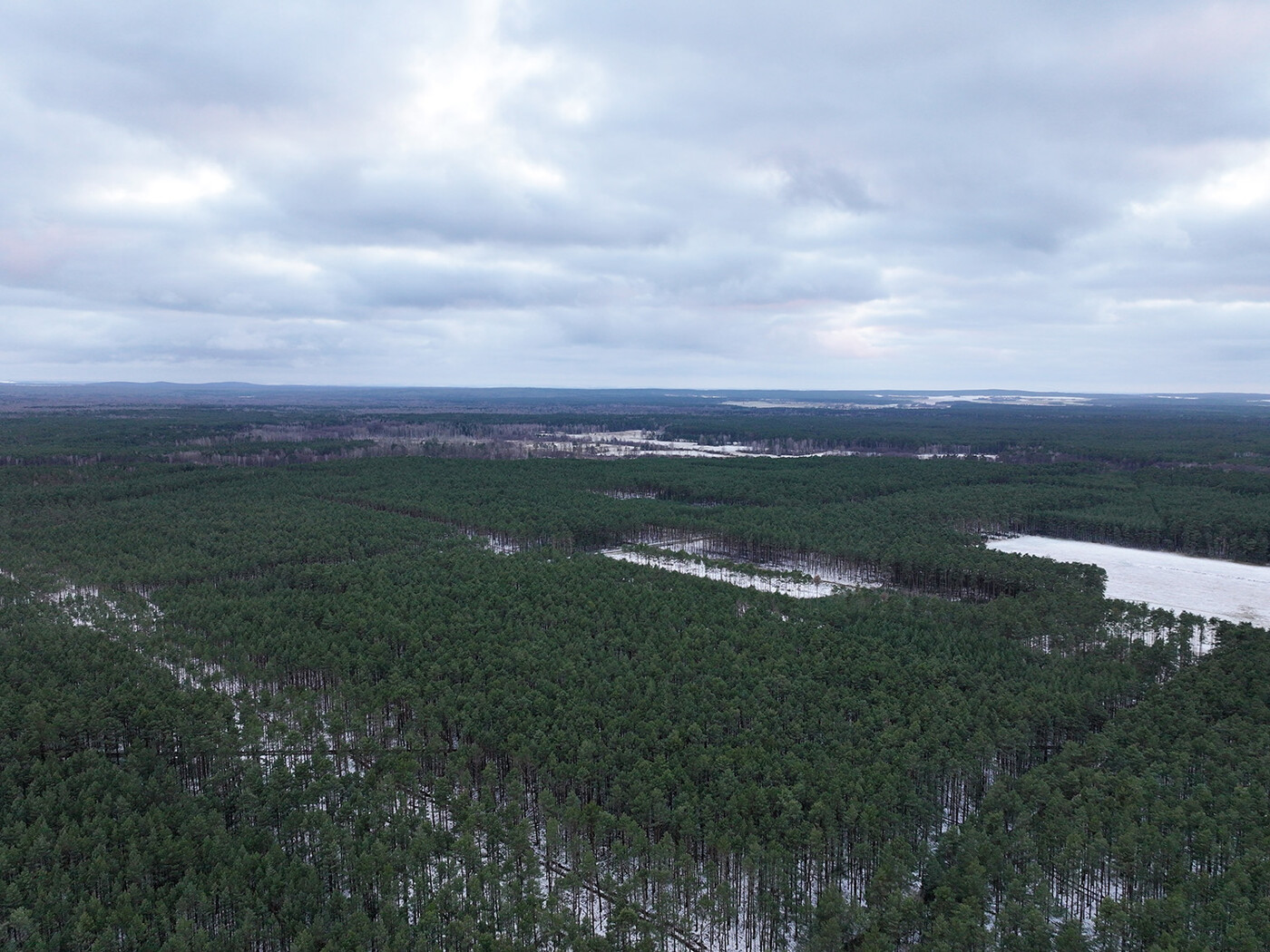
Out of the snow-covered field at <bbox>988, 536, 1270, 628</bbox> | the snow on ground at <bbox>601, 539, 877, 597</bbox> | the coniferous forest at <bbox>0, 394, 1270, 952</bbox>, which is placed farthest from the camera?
the snow on ground at <bbox>601, 539, 877, 597</bbox>

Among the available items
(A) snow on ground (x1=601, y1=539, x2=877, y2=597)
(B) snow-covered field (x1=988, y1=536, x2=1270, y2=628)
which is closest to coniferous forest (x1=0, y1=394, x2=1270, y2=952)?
(A) snow on ground (x1=601, y1=539, x2=877, y2=597)

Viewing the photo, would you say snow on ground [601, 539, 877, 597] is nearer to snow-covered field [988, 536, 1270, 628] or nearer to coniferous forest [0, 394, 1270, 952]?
coniferous forest [0, 394, 1270, 952]

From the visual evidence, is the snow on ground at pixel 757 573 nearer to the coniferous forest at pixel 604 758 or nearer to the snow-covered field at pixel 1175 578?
the coniferous forest at pixel 604 758

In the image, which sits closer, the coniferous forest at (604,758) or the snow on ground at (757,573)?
the coniferous forest at (604,758)

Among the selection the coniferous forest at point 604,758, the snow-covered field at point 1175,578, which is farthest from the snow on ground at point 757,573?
the snow-covered field at point 1175,578

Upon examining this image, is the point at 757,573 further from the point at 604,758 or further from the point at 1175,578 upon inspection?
the point at 604,758

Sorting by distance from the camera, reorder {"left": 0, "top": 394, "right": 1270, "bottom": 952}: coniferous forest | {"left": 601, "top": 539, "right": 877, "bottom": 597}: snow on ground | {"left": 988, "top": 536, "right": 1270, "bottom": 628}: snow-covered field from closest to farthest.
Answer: {"left": 0, "top": 394, "right": 1270, "bottom": 952}: coniferous forest
{"left": 988, "top": 536, "right": 1270, "bottom": 628}: snow-covered field
{"left": 601, "top": 539, "right": 877, "bottom": 597}: snow on ground

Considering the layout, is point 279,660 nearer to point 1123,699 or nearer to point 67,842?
point 67,842
